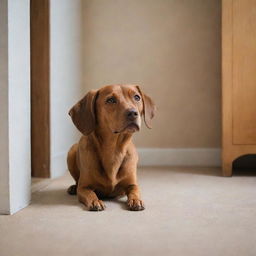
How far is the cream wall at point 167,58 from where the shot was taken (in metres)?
3.79

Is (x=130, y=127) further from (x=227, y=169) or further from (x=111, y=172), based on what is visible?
(x=227, y=169)

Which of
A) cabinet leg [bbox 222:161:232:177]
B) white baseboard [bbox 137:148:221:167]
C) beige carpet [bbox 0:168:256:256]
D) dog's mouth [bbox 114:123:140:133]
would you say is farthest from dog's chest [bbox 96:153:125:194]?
white baseboard [bbox 137:148:221:167]

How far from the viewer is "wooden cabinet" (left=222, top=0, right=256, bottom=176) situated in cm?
303

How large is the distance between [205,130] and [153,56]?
2.80 ft

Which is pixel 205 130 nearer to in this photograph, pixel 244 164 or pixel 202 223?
pixel 244 164

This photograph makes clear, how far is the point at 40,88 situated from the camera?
3.03m

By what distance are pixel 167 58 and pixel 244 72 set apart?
0.95 metres

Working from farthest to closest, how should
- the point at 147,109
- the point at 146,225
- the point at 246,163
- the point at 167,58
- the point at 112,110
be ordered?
the point at 167,58, the point at 246,163, the point at 147,109, the point at 112,110, the point at 146,225

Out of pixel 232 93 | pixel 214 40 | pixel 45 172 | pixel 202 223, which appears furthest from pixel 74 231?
pixel 214 40

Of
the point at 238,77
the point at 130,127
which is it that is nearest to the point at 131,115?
the point at 130,127

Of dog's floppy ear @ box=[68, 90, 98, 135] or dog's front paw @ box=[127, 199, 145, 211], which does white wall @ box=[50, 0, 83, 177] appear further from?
dog's front paw @ box=[127, 199, 145, 211]

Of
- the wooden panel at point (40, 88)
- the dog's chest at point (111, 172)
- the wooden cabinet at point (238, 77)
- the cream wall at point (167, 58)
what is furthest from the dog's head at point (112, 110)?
the cream wall at point (167, 58)

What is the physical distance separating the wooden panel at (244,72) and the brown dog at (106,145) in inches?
41.6

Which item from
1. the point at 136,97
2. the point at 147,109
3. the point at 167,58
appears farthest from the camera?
the point at 167,58
